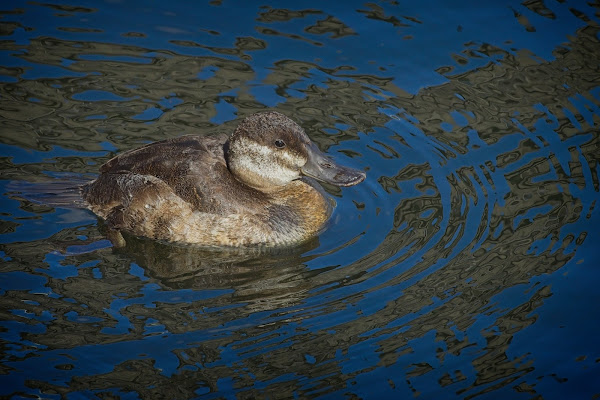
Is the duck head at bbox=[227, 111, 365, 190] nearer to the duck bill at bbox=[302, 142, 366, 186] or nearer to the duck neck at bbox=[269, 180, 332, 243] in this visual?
the duck bill at bbox=[302, 142, 366, 186]

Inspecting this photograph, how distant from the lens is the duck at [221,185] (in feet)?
22.6

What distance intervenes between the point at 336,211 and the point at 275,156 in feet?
2.98

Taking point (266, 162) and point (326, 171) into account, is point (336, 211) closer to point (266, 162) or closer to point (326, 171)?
point (326, 171)

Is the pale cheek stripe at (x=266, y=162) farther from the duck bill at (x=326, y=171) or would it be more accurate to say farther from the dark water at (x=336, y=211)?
the dark water at (x=336, y=211)

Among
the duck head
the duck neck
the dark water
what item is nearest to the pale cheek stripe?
the duck head

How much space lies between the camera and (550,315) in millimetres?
6188

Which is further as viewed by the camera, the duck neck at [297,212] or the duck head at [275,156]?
the duck neck at [297,212]

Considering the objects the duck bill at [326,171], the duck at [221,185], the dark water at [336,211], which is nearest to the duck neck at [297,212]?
the duck at [221,185]

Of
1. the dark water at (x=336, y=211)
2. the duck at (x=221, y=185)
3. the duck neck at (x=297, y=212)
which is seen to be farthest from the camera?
the duck neck at (x=297, y=212)

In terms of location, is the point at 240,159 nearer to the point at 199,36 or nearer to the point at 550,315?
the point at 550,315

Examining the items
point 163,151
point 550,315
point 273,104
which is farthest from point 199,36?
point 550,315

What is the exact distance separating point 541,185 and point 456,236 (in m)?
1.24

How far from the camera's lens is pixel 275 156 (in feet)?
22.9

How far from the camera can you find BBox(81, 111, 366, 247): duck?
271 inches
